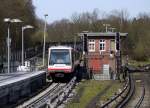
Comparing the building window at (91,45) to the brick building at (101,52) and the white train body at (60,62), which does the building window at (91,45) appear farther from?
the white train body at (60,62)

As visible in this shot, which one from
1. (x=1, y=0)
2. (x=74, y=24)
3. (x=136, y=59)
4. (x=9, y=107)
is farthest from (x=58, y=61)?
(x=74, y=24)

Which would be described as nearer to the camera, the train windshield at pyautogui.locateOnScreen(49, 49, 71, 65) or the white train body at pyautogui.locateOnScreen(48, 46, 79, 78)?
the white train body at pyautogui.locateOnScreen(48, 46, 79, 78)

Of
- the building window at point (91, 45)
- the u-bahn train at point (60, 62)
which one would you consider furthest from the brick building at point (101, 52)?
the u-bahn train at point (60, 62)

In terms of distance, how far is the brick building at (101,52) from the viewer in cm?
6869

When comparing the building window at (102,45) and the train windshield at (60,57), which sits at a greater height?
the building window at (102,45)

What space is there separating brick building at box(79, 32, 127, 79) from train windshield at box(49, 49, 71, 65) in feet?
49.4

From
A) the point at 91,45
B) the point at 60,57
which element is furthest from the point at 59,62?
the point at 91,45

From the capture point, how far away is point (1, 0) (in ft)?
274

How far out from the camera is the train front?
47.6 meters

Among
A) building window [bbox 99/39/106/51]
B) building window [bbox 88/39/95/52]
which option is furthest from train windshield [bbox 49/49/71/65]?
building window [bbox 88/39/95/52]

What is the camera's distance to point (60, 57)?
48250mm

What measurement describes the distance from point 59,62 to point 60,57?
1.79ft

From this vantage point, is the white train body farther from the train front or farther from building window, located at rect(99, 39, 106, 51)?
building window, located at rect(99, 39, 106, 51)

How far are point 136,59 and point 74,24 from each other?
68.8ft
